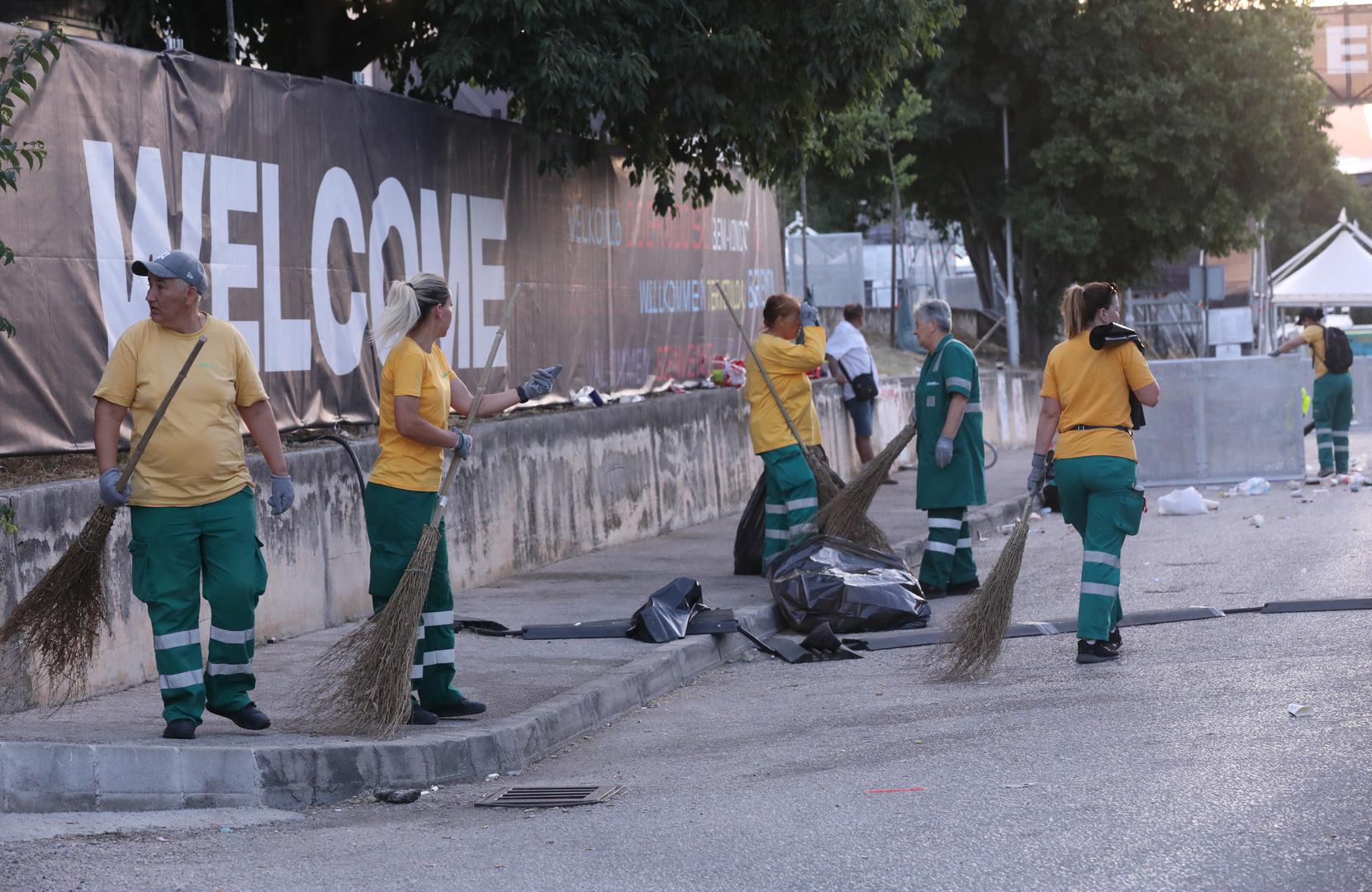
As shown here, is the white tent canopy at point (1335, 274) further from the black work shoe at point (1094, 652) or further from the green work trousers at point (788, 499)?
the black work shoe at point (1094, 652)

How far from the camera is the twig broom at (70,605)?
6297 mm

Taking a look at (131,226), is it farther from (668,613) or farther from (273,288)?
(668,613)

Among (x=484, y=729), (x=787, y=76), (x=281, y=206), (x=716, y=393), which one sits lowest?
(x=484, y=729)

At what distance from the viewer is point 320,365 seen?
10.1m

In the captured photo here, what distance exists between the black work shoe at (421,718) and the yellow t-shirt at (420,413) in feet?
2.85

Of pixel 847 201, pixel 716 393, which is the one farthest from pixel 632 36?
pixel 847 201

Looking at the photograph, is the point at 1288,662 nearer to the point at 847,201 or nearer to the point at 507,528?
the point at 507,528

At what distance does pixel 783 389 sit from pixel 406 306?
177 inches

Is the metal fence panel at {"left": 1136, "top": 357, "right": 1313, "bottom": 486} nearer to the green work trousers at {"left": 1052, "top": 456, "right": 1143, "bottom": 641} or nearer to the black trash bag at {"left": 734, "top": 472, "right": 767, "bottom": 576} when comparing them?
the black trash bag at {"left": 734, "top": 472, "right": 767, "bottom": 576}

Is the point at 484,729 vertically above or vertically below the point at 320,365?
below

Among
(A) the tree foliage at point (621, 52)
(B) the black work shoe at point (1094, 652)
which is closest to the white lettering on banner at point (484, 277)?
(A) the tree foliage at point (621, 52)

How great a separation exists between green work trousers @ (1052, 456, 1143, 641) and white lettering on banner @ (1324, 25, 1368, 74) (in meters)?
38.3

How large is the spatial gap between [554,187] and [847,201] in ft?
79.9

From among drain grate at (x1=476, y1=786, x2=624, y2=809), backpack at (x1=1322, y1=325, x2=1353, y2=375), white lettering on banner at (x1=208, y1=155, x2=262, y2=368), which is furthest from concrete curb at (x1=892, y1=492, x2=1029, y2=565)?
drain grate at (x1=476, y1=786, x2=624, y2=809)
